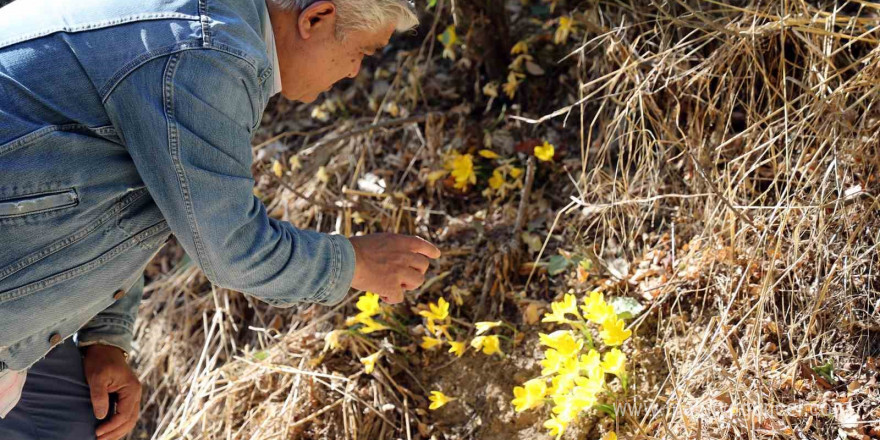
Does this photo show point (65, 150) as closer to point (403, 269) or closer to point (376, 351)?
point (403, 269)

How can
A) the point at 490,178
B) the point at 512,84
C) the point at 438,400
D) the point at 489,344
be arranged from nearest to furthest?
the point at 438,400, the point at 489,344, the point at 490,178, the point at 512,84

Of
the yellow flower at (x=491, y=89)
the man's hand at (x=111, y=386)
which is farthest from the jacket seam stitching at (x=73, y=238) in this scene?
the yellow flower at (x=491, y=89)

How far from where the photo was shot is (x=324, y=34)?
1806 millimetres

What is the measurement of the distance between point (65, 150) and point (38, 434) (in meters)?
0.87

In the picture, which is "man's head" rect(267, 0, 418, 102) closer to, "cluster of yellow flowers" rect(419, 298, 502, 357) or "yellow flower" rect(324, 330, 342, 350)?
"cluster of yellow flowers" rect(419, 298, 502, 357)

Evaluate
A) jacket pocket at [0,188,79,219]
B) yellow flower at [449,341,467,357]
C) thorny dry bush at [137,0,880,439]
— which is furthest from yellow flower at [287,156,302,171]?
jacket pocket at [0,188,79,219]

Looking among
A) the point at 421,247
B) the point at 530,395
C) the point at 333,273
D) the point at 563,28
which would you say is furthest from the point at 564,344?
the point at 563,28

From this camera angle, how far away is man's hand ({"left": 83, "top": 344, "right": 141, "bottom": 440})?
214 cm

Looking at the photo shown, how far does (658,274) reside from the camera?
2.71 meters

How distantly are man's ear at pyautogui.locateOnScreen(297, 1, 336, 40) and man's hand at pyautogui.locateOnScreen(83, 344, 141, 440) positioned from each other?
1063mm

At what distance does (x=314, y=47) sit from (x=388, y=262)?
0.51m

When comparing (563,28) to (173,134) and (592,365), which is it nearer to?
(592,365)

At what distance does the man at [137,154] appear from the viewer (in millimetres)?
1461

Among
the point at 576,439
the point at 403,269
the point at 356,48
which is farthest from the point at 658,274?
the point at 356,48
